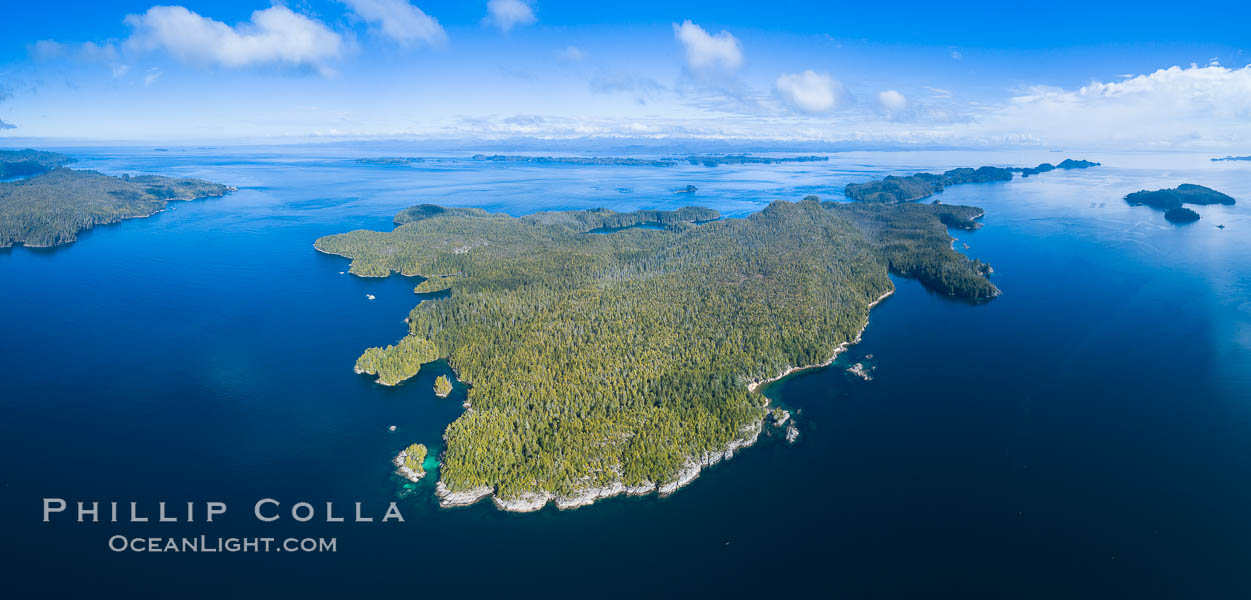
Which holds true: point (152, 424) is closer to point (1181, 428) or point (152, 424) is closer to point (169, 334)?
point (169, 334)

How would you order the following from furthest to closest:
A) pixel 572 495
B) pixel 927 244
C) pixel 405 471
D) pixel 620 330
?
pixel 927 244 → pixel 620 330 → pixel 405 471 → pixel 572 495

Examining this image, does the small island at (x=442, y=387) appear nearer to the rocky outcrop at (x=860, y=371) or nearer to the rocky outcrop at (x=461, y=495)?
the rocky outcrop at (x=461, y=495)

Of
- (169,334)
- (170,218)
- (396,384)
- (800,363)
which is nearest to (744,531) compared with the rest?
(800,363)

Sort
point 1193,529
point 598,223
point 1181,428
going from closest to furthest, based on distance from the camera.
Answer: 1. point 1193,529
2. point 1181,428
3. point 598,223

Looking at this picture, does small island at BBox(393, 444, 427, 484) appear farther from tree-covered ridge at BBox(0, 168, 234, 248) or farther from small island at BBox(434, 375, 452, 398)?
tree-covered ridge at BBox(0, 168, 234, 248)

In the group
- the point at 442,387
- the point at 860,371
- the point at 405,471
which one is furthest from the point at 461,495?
the point at 860,371

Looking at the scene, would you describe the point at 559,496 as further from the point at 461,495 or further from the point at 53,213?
the point at 53,213
